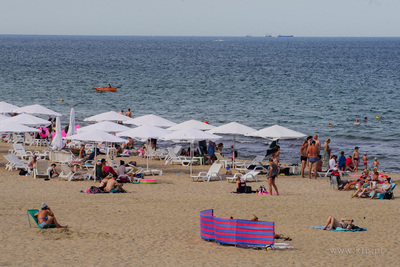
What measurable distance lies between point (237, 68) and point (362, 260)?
8557 cm

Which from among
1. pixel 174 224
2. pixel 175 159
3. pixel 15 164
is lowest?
pixel 174 224

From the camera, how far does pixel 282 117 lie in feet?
145

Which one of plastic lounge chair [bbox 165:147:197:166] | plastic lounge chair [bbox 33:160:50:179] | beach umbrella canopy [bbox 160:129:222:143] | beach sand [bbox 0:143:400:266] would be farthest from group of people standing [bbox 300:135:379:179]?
plastic lounge chair [bbox 33:160:50:179]

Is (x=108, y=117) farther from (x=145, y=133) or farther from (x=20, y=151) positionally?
(x=145, y=133)

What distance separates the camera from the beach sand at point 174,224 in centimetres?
1162

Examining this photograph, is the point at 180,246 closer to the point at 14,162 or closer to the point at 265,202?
the point at 265,202

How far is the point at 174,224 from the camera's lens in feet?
46.6

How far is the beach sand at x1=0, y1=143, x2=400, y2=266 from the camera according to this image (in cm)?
1162

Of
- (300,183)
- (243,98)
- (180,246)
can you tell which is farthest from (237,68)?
(180,246)

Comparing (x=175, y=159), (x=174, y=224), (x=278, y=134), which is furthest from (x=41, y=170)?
(x=278, y=134)

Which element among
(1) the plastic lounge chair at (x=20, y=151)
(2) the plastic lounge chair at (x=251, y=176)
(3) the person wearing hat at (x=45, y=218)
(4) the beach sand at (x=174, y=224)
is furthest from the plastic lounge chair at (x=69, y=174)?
(3) the person wearing hat at (x=45, y=218)

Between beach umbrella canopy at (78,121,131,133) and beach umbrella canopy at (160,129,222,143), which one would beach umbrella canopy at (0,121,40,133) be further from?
beach umbrella canopy at (160,129,222,143)

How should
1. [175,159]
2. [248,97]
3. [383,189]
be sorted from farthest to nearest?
[248,97] → [175,159] → [383,189]

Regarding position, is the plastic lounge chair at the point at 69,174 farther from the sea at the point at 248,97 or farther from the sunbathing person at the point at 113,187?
the sea at the point at 248,97
